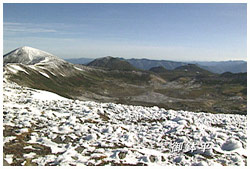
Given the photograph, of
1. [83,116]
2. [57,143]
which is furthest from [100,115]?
[57,143]

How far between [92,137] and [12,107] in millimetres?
10373

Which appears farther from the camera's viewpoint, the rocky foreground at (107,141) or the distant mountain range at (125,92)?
the distant mountain range at (125,92)

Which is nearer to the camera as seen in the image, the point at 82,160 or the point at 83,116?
the point at 82,160

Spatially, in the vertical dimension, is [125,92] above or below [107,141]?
below

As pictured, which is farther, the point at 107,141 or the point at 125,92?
the point at 125,92

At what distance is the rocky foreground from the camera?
1129cm

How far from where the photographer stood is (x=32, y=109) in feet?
63.0

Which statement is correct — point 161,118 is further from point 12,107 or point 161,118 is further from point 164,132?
point 12,107

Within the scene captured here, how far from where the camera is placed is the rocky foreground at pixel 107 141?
11289mm

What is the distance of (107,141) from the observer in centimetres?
1373

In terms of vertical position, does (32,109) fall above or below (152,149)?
above

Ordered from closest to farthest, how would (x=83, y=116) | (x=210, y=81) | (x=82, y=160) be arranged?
1. (x=82, y=160)
2. (x=83, y=116)
3. (x=210, y=81)

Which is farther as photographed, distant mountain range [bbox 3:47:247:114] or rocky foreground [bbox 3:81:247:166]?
distant mountain range [bbox 3:47:247:114]

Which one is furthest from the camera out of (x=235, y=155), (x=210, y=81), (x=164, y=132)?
(x=210, y=81)
